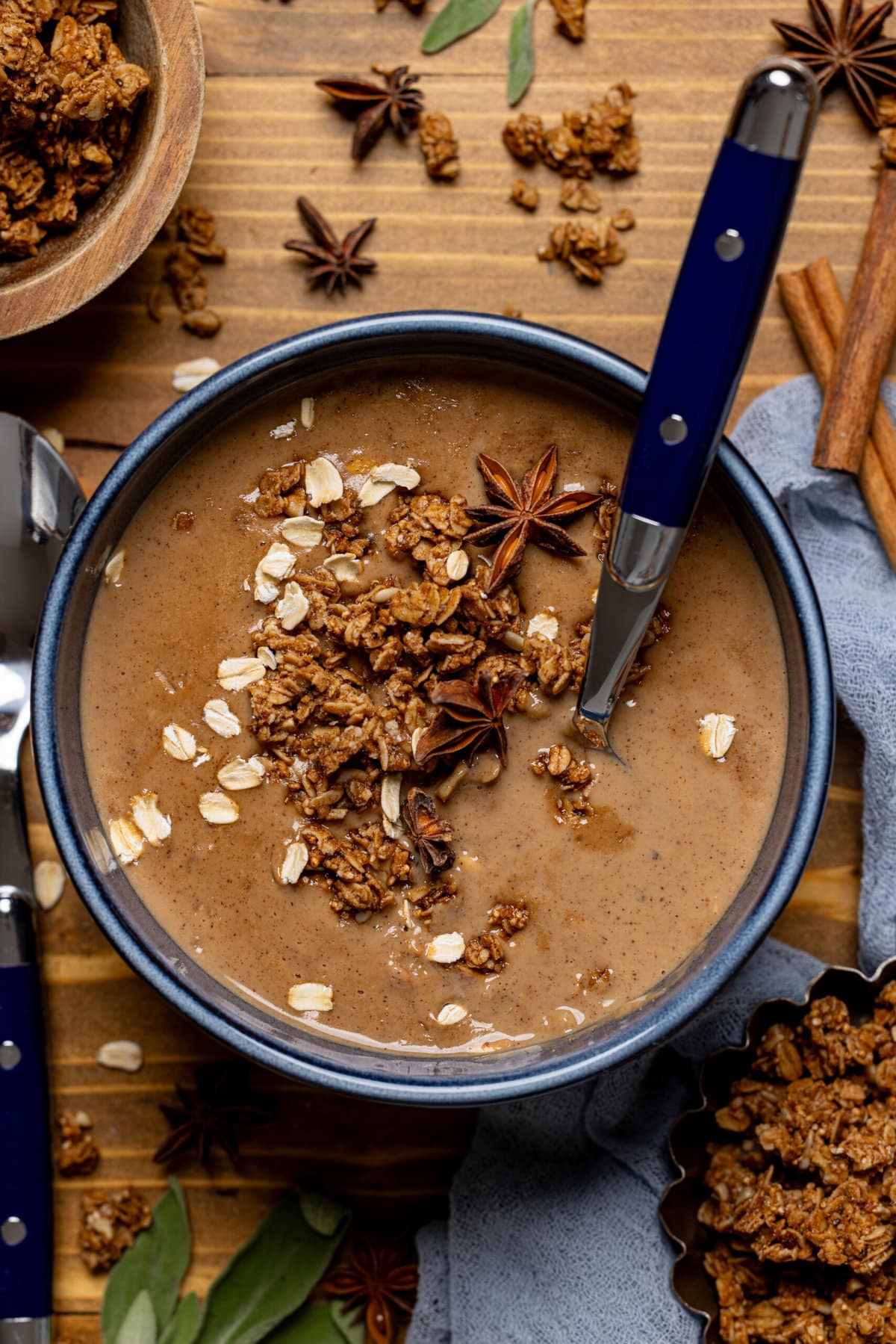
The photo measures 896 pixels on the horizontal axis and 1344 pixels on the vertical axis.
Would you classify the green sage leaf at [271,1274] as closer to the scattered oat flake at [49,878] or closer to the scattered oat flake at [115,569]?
the scattered oat flake at [49,878]

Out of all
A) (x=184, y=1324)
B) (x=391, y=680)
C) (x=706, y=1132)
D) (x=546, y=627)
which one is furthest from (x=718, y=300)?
(x=184, y=1324)

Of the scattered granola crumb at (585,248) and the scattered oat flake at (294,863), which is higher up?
the scattered granola crumb at (585,248)

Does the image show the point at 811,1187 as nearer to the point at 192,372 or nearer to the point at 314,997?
the point at 314,997

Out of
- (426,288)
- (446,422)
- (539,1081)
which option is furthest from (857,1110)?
(426,288)

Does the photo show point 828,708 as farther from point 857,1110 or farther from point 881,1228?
point 881,1228

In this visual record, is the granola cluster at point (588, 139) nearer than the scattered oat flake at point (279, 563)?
No

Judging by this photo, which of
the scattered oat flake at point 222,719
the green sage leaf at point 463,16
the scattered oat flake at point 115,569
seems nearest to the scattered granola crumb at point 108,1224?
the scattered oat flake at point 222,719
